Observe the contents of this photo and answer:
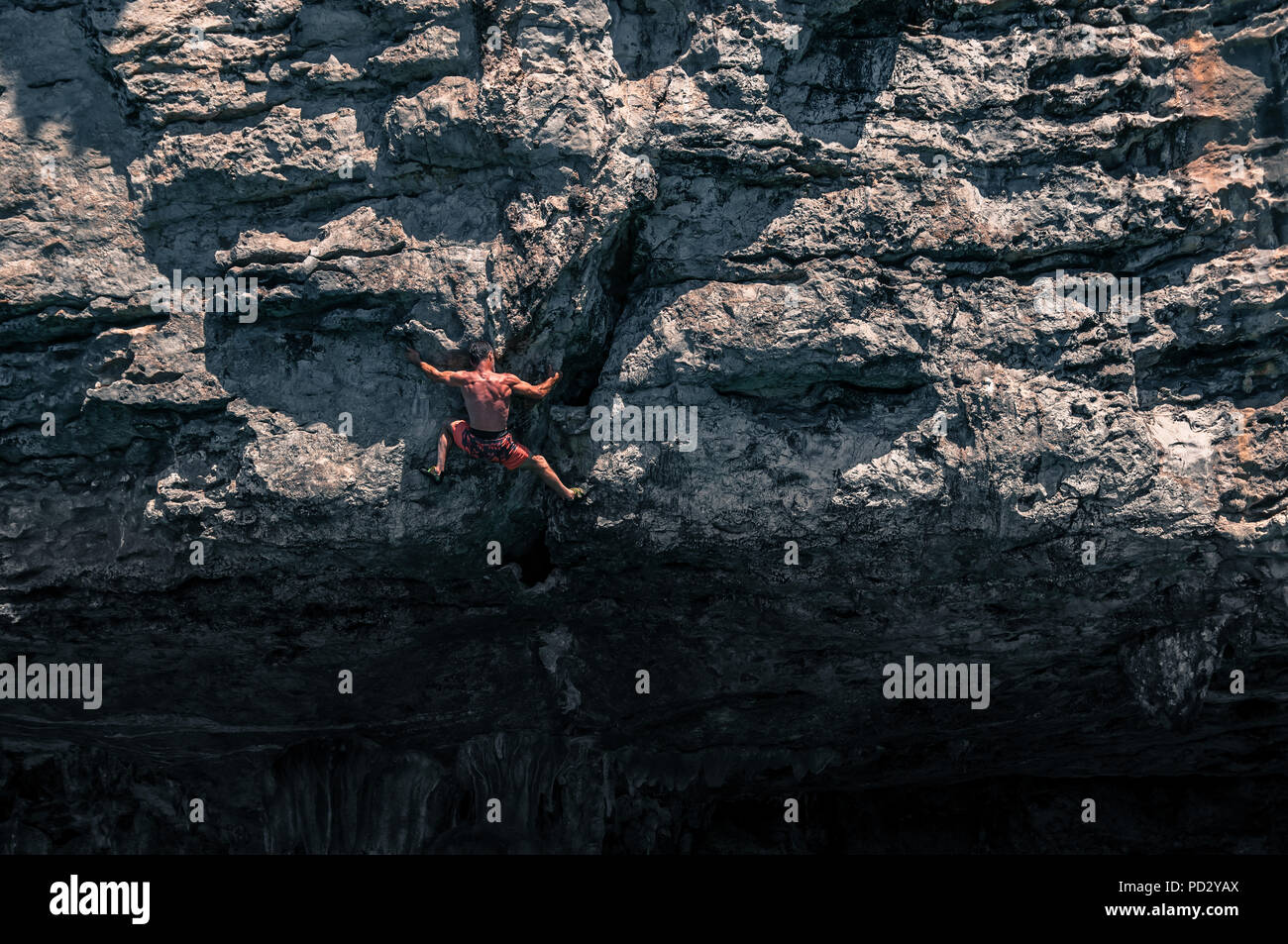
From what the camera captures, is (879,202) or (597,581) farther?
(597,581)

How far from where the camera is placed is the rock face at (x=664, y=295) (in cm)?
960

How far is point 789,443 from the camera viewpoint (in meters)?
9.88

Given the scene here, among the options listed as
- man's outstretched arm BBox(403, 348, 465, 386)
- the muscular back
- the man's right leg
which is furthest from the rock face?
the muscular back

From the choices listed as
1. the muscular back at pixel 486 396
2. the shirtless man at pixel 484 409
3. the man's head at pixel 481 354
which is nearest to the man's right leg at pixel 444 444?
→ the shirtless man at pixel 484 409

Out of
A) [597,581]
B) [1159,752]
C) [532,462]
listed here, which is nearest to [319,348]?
[532,462]

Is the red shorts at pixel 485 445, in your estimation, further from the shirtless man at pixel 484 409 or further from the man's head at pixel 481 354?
the man's head at pixel 481 354

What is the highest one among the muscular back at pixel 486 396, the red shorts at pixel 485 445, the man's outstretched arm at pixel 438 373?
the man's outstretched arm at pixel 438 373

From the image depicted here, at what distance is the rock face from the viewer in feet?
31.5

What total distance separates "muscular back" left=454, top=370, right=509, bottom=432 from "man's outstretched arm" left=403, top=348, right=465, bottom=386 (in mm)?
25

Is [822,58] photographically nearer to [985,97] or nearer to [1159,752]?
[985,97]

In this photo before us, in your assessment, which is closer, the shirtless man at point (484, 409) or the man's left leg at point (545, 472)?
the shirtless man at point (484, 409)

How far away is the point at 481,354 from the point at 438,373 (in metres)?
0.41

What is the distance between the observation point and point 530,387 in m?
9.38

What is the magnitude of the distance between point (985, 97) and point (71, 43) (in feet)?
25.9
